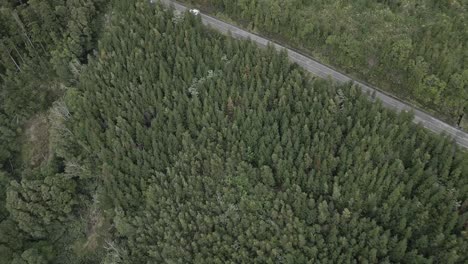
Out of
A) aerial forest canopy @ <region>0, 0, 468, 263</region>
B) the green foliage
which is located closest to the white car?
aerial forest canopy @ <region>0, 0, 468, 263</region>

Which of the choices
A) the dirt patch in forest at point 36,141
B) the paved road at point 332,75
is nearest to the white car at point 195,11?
the paved road at point 332,75

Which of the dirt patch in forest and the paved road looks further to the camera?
the dirt patch in forest

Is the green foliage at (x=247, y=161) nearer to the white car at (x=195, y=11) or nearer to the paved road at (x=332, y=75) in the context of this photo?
the paved road at (x=332, y=75)

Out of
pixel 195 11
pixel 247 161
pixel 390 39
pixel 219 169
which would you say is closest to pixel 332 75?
pixel 390 39

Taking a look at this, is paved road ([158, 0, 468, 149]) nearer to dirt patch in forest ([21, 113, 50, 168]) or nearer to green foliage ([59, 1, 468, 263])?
green foliage ([59, 1, 468, 263])

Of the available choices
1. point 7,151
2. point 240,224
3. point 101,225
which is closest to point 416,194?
point 240,224
